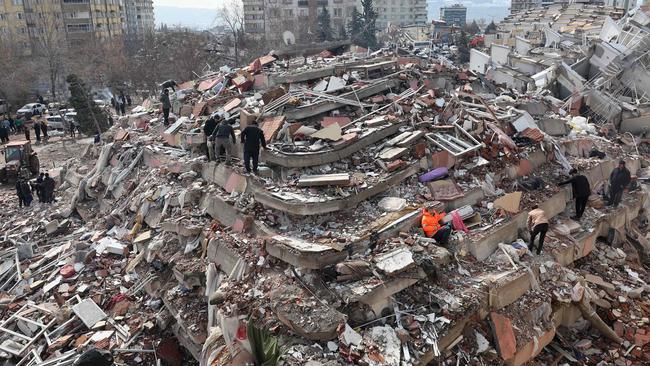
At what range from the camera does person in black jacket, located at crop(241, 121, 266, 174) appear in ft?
27.7

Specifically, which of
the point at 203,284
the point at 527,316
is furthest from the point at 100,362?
the point at 527,316

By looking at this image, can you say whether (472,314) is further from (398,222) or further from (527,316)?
(398,222)

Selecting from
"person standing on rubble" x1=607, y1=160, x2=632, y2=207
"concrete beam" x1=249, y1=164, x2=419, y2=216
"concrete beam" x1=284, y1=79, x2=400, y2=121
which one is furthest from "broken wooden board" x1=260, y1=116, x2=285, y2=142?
"person standing on rubble" x1=607, y1=160, x2=632, y2=207

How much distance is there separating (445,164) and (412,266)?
3.25 m

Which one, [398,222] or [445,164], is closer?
[398,222]

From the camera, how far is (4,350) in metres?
7.40

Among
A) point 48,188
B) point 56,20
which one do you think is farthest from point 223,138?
point 56,20

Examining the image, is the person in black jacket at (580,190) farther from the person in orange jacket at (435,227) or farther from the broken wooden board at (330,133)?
the broken wooden board at (330,133)

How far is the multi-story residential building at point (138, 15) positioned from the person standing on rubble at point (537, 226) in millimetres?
64267

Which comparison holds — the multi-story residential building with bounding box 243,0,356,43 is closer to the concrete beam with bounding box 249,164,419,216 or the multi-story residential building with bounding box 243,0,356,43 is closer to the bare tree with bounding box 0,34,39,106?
the bare tree with bounding box 0,34,39,106

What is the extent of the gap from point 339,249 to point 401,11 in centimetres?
7437

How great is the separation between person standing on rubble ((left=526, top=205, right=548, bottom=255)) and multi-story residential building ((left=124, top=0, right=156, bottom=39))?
211 ft

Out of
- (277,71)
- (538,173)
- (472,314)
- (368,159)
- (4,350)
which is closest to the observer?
(472,314)

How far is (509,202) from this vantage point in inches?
339
